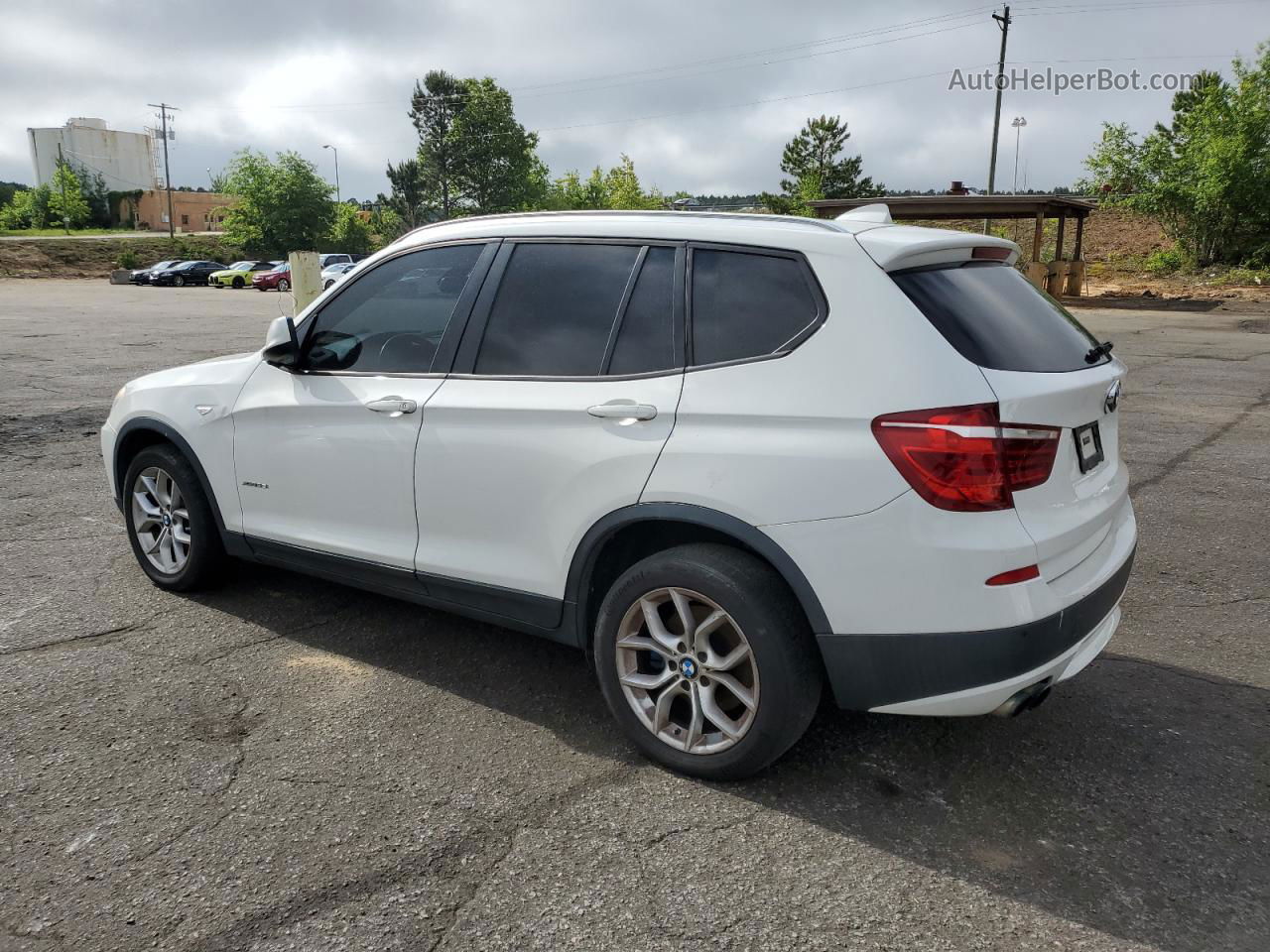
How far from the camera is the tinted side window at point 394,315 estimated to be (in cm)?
367

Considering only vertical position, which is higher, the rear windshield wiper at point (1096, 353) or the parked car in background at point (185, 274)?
the parked car in background at point (185, 274)

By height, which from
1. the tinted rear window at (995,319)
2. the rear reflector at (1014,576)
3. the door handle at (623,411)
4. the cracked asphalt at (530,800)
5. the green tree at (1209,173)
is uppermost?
the green tree at (1209,173)

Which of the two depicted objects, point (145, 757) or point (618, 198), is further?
point (618, 198)

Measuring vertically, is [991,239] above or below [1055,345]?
above

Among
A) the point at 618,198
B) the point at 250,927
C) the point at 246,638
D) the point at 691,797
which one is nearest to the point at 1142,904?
the point at 691,797

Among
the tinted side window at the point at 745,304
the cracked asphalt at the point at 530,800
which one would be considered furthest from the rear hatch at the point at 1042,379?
the cracked asphalt at the point at 530,800

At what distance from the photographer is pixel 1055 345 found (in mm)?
3031

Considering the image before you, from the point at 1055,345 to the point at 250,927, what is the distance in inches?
110

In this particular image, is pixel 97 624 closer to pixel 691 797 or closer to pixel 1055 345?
pixel 691 797

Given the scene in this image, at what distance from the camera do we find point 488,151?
334 feet

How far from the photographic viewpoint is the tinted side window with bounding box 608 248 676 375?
307 cm

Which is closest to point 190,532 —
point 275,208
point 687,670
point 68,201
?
point 687,670

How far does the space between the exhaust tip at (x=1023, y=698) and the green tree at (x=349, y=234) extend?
3686 inches

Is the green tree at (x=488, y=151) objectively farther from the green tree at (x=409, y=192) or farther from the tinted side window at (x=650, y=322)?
the tinted side window at (x=650, y=322)
